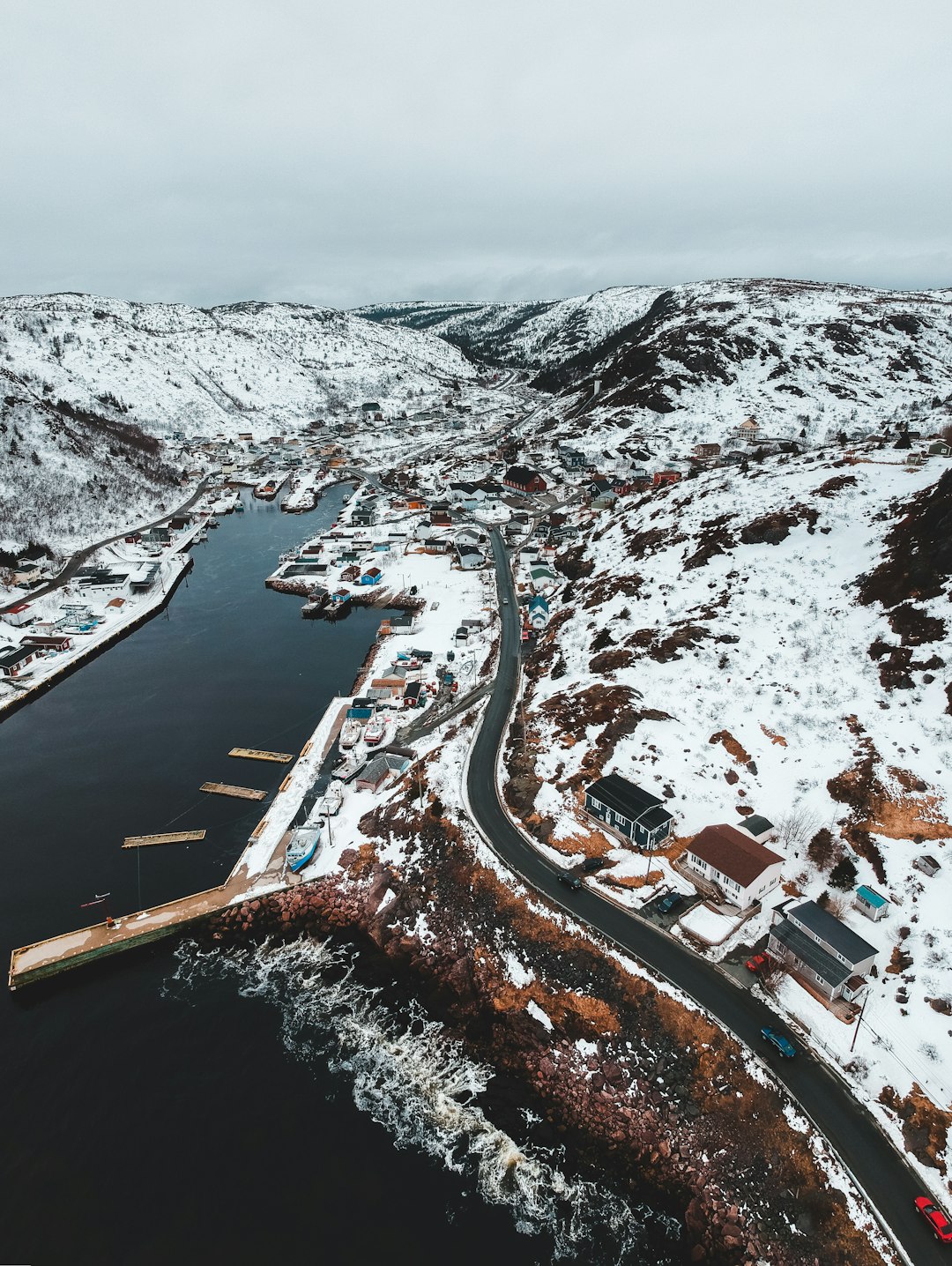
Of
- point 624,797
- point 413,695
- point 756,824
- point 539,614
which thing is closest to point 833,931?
point 756,824

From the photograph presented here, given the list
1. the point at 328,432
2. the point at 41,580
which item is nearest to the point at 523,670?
the point at 41,580

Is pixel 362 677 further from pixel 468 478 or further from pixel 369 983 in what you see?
pixel 468 478

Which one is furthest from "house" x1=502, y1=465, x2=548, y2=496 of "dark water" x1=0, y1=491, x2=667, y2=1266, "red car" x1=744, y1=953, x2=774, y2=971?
"red car" x1=744, y1=953, x2=774, y2=971

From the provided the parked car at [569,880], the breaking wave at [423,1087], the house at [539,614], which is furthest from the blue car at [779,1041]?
the house at [539,614]

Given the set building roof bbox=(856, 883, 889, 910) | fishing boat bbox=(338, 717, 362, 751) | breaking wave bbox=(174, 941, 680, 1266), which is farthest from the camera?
fishing boat bbox=(338, 717, 362, 751)

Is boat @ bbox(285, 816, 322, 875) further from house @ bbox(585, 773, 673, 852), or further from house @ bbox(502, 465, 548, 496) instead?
house @ bbox(502, 465, 548, 496)

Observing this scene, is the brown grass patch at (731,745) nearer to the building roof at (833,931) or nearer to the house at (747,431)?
the building roof at (833,931)
